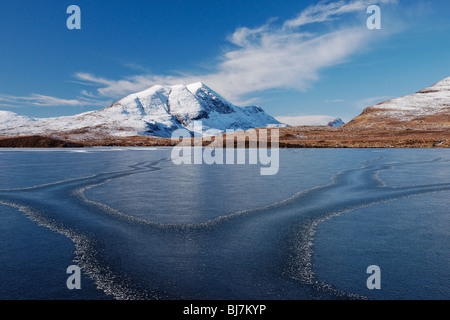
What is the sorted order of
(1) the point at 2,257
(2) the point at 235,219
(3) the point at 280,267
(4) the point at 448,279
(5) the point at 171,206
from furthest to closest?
1. (5) the point at 171,206
2. (2) the point at 235,219
3. (1) the point at 2,257
4. (3) the point at 280,267
5. (4) the point at 448,279

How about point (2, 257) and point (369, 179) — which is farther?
point (369, 179)

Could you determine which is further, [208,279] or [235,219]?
[235,219]

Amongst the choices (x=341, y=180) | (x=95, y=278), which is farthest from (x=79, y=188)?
(x=341, y=180)
